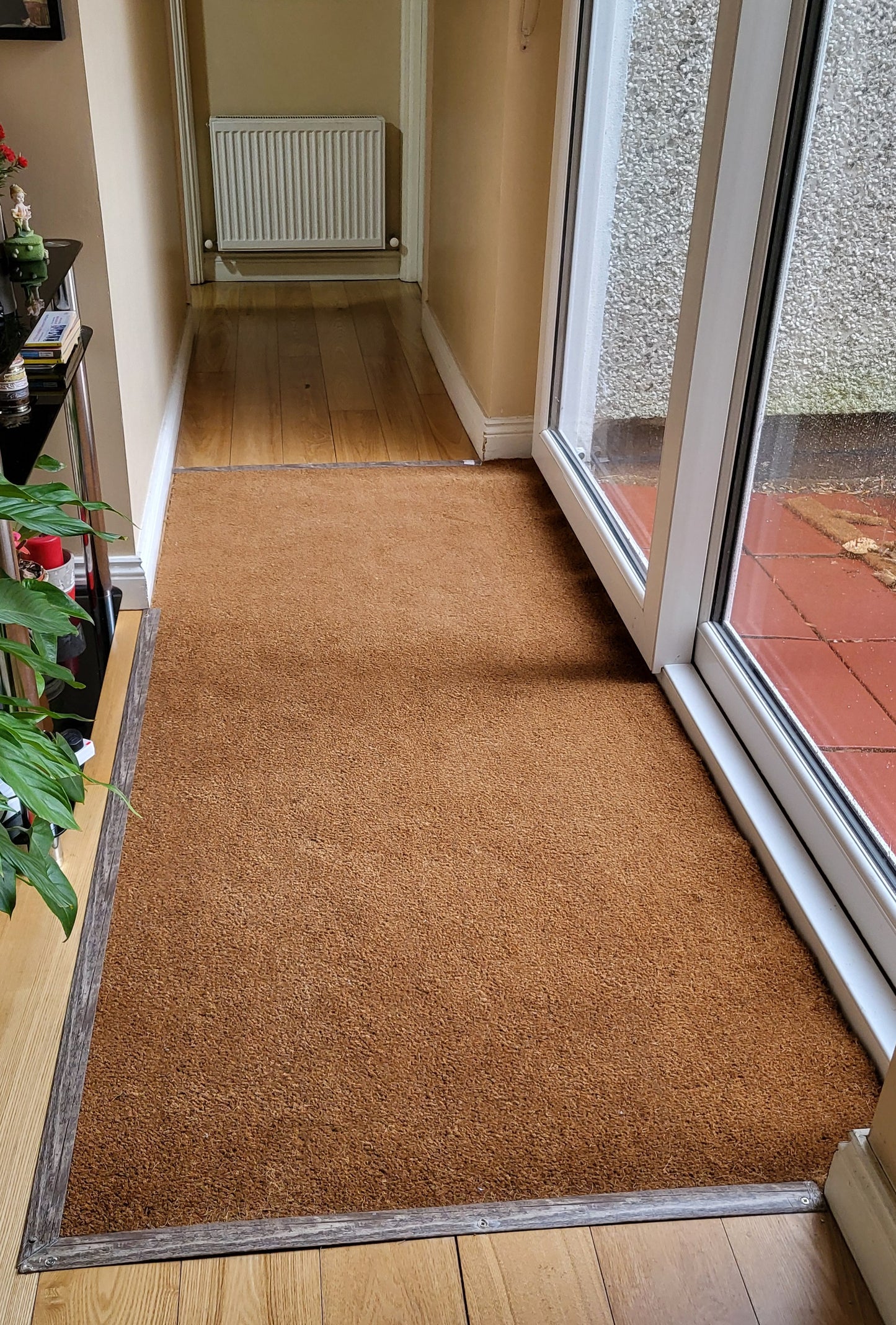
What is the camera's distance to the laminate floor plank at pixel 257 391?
3.35 metres

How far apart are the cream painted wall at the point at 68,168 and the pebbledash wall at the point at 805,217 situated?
1088 mm

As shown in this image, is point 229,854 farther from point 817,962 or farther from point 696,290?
point 696,290

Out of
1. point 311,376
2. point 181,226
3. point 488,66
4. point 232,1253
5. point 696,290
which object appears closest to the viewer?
point 232,1253

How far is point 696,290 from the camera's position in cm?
195

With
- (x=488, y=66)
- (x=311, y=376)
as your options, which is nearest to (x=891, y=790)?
(x=488, y=66)

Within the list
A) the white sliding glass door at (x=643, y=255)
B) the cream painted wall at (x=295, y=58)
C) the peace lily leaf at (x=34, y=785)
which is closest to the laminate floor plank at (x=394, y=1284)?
the peace lily leaf at (x=34, y=785)

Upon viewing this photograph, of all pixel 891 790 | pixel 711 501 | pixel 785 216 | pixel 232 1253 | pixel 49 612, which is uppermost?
pixel 785 216

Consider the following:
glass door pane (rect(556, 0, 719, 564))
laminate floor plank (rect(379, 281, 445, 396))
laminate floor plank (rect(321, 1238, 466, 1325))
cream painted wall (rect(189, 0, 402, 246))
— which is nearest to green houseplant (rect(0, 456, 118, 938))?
laminate floor plank (rect(321, 1238, 466, 1325))

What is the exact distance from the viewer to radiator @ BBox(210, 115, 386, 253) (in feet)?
15.8

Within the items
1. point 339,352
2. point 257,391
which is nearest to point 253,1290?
point 257,391

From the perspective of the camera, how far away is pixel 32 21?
194cm

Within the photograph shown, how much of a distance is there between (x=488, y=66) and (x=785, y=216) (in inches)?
63.0

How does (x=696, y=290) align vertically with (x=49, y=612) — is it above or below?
above

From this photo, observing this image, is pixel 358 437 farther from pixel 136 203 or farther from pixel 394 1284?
pixel 394 1284
